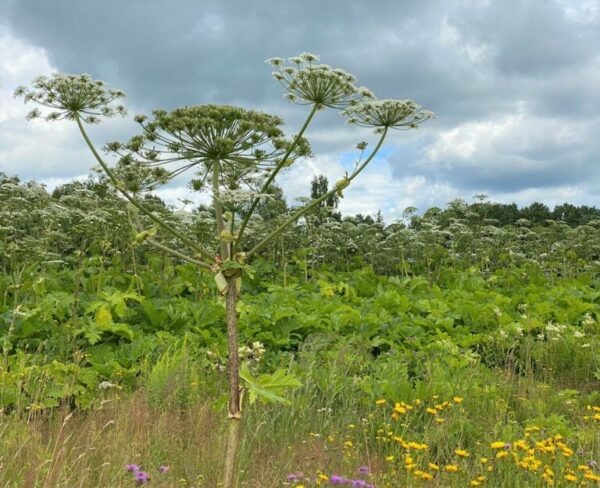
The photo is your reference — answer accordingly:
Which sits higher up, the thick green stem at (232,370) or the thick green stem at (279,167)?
the thick green stem at (279,167)

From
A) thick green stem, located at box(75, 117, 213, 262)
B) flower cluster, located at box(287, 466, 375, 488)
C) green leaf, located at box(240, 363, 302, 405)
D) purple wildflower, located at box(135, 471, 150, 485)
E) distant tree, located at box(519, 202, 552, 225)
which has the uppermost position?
distant tree, located at box(519, 202, 552, 225)

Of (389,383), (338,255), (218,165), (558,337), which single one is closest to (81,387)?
(389,383)

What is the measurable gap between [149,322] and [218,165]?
5.15m

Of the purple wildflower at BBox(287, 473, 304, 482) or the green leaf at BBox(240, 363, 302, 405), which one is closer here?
the green leaf at BBox(240, 363, 302, 405)

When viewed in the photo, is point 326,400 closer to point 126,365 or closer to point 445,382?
point 445,382

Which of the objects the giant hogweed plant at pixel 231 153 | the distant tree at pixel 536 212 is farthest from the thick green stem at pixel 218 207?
the distant tree at pixel 536 212

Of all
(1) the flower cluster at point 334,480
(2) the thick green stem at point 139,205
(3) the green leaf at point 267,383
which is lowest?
(1) the flower cluster at point 334,480

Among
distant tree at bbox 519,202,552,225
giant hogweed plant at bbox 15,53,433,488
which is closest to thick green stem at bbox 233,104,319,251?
giant hogweed plant at bbox 15,53,433,488

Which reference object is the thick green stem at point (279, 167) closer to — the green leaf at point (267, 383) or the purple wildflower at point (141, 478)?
the green leaf at point (267, 383)

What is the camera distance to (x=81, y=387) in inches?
216

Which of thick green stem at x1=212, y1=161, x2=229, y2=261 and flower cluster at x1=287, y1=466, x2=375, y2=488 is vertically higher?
thick green stem at x1=212, y1=161, x2=229, y2=261

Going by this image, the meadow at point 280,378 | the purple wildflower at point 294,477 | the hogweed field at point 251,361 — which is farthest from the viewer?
the meadow at point 280,378

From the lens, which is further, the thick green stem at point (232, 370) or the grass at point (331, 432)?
the grass at point (331, 432)

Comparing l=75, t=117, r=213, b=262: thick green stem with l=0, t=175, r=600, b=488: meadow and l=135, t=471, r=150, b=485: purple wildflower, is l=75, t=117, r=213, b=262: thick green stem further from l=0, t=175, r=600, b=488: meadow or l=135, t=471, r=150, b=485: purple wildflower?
l=135, t=471, r=150, b=485: purple wildflower
